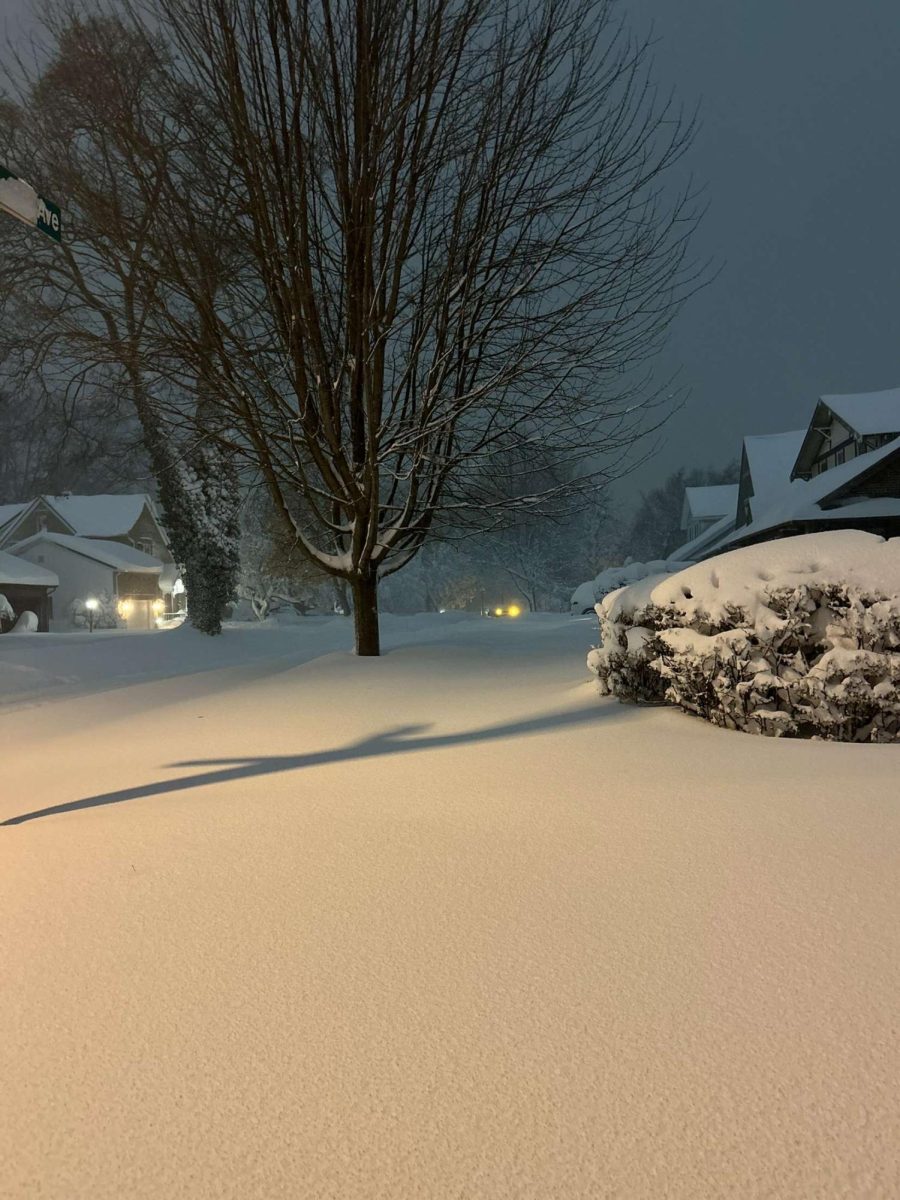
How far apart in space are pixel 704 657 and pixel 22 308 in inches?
688

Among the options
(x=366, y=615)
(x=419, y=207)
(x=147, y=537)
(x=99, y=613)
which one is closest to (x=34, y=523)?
(x=147, y=537)

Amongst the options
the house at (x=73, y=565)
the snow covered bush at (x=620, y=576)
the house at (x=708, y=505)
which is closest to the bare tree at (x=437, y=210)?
the snow covered bush at (x=620, y=576)

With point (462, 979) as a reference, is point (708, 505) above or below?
above

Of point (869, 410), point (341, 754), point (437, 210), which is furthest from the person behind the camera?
point (869, 410)

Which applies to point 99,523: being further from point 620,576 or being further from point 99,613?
point 620,576

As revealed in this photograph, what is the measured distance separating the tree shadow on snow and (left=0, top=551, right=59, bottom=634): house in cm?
2735

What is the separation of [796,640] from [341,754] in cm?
334

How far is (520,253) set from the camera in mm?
9781

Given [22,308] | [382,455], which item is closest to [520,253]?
[382,455]

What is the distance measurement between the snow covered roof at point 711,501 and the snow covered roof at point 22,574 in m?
33.6

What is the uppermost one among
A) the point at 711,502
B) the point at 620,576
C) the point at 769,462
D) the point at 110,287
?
the point at 110,287

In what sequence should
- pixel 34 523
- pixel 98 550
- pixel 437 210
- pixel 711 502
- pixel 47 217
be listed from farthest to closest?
pixel 711 502
pixel 34 523
pixel 98 550
pixel 437 210
pixel 47 217

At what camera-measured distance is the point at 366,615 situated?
1150cm

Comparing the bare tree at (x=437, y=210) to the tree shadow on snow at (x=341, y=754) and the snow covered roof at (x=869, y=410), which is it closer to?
the tree shadow on snow at (x=341, y=754)
